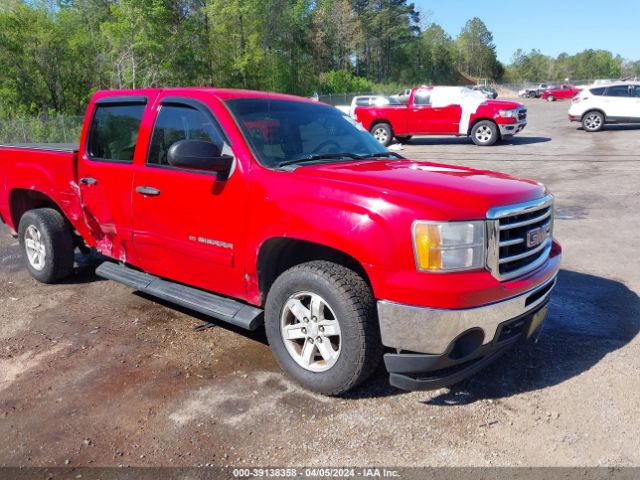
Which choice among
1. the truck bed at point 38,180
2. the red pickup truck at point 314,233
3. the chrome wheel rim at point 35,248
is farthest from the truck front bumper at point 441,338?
the chrome wheel rim at point 35,248

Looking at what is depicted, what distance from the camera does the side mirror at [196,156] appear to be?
3.44m

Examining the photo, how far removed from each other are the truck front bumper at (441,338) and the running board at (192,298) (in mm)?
1074

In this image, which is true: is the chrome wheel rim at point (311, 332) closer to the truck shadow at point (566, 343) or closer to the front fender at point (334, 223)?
the front fender at point (334, 223)

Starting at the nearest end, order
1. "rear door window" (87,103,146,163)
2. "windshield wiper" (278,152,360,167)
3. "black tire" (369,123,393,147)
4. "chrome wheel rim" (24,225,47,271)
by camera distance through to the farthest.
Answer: "windshield wiper" (278,152,360,167), "rear door window" (87,103,146,163), "chrome wheel rim" (24,225,47,271), "black tire" (369,123,393,147)

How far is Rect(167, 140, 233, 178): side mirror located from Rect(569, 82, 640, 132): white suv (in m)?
20.8

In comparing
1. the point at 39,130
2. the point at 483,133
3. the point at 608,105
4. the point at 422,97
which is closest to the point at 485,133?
the point at 483,133

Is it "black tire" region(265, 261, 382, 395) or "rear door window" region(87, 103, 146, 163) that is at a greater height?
"rear door window" region(87, 103, 146, 163)

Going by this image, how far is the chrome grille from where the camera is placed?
298 centimetres

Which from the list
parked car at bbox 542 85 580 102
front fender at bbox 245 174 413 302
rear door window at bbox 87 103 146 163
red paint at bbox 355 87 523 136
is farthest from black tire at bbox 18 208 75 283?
parked car at bbox 542 85 580 102

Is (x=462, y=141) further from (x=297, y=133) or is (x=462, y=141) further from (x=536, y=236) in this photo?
(x=536, y=236)

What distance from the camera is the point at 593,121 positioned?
21125mm

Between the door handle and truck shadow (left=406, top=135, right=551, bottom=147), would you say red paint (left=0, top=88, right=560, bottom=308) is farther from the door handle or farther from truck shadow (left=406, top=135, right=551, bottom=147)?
truck shadow (left=406, top=135, right=551, bottom=147)

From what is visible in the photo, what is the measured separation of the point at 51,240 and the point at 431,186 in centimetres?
386

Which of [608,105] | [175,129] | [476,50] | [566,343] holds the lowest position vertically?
[566,343]
